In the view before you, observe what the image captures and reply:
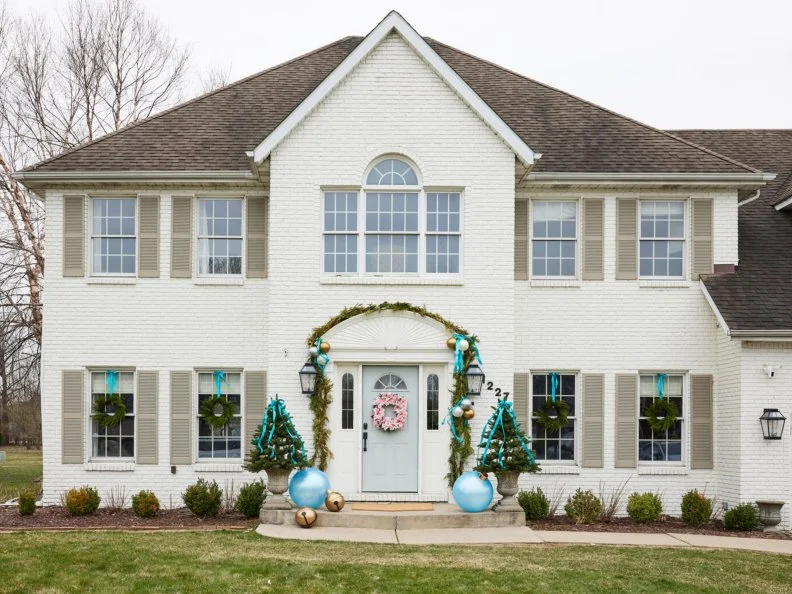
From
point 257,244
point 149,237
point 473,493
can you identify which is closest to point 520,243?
point 257,244

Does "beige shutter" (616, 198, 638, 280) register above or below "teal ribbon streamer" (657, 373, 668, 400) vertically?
above

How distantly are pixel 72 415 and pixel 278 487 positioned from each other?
455 centimetres

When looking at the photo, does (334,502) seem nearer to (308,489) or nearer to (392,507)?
(308,489)

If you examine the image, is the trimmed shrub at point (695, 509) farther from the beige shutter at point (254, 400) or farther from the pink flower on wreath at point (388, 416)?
the beige shutter at point (254, 400)

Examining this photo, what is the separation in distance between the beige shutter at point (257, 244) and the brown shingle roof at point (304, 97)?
36.6 inches

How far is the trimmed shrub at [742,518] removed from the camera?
640 inches

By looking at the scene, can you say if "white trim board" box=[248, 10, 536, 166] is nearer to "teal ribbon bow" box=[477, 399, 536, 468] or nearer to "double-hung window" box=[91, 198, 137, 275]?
"double-hung window" box=[91, 198, 137, 275]

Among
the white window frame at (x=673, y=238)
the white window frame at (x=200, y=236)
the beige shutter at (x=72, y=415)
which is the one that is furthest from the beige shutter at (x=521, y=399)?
the beige shutter at (x=72, y=415)

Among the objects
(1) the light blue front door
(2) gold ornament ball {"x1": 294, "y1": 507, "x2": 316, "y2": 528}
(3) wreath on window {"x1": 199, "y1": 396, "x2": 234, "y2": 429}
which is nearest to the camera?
(2) gold ornament ball {"x1": 294, "y1": 507, "x2": 316, "y2": 528}

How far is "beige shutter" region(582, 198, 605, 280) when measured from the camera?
708 inches

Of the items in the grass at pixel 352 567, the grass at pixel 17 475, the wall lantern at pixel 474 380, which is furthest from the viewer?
the grass at pixel 17 475

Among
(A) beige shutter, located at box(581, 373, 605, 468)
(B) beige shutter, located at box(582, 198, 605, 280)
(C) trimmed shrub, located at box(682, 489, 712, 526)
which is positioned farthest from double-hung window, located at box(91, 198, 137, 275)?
(C) trimmed shrub, located at box(682, 489, 712, 526)

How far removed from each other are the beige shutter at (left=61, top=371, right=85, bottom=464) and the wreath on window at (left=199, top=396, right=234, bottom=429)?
2.19 meters

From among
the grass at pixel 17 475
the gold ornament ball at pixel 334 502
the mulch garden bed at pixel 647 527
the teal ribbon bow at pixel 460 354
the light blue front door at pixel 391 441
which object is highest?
the teal ribbon bow at pixel 460 354
